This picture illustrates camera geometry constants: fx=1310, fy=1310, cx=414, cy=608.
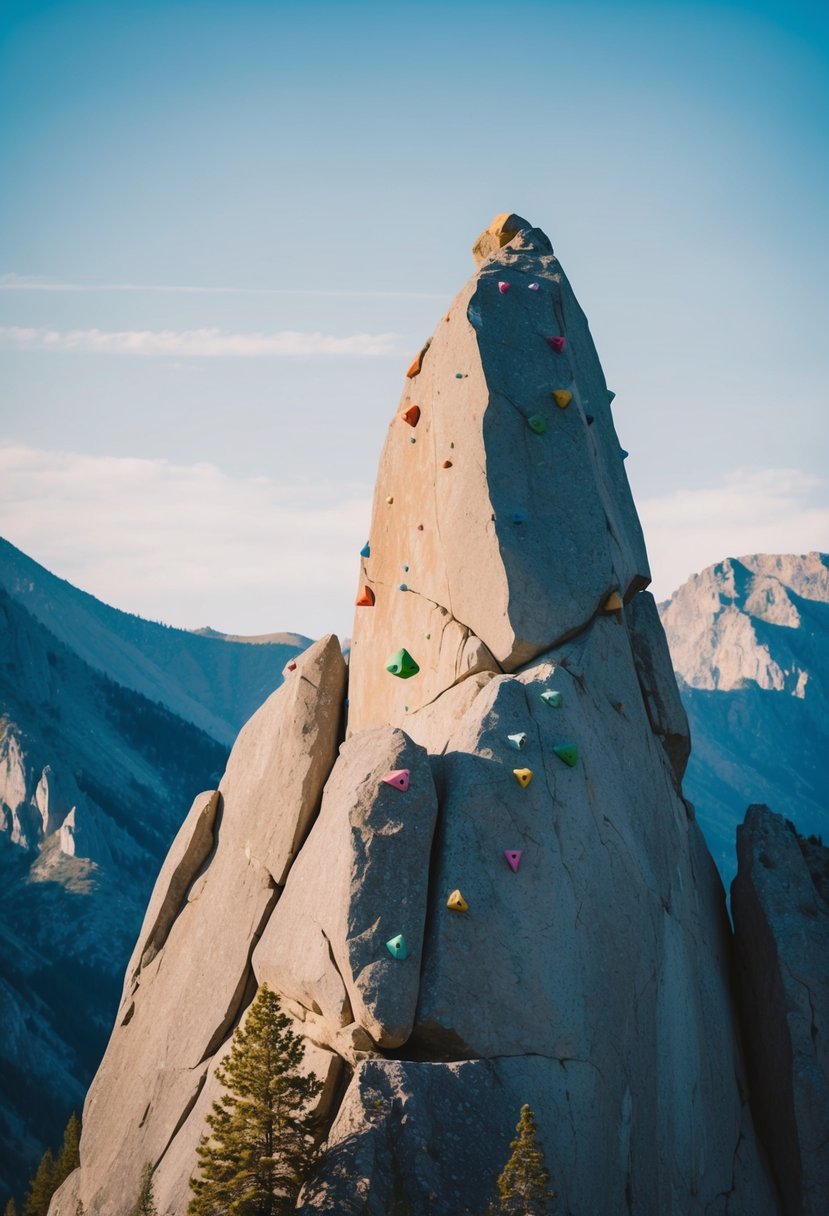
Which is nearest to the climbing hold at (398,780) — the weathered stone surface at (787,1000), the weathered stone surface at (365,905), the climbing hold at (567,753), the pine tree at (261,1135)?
the weathered stone surface at (365,905)

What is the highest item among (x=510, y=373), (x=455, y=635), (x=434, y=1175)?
(x=510, y=373)

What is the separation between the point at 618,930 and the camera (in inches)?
1125

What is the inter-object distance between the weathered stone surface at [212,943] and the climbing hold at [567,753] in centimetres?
673

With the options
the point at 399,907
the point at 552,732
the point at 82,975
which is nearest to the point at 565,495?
the point at 552,732

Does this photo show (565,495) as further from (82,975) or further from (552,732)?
(82,975)

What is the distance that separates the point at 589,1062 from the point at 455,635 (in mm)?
10790

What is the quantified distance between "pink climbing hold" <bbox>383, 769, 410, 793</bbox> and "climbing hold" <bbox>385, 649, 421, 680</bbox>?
18.1 feet

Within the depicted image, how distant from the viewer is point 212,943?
3241 cm

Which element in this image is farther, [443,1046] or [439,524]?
[439,524]

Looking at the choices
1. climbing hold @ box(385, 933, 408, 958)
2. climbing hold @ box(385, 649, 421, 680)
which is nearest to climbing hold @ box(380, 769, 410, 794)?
climbing hold @ box(385, 933, 408, 958)

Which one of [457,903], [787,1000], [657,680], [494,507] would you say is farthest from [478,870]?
[787,1000]

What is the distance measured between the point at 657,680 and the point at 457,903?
11105mm

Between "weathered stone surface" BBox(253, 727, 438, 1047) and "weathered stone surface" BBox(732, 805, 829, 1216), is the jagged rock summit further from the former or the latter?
"weathered stone surface" BBox(732, 805, 829, 1216)

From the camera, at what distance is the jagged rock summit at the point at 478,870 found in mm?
25453
